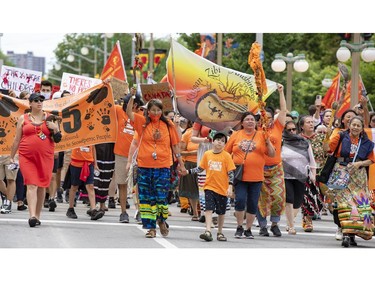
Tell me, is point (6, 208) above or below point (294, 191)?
below

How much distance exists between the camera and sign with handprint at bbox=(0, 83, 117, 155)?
1667 centimetres

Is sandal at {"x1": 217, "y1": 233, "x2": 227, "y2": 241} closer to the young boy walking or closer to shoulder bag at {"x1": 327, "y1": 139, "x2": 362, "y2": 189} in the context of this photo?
the young boy walking

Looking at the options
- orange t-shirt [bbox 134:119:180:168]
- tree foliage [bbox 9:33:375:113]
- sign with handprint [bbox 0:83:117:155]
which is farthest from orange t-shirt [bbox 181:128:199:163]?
tree foliage [bbox 9:33:375:113]

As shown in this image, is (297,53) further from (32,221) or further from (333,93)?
(32,221)

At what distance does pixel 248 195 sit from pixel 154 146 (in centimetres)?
167

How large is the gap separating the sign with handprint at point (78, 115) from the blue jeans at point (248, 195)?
298 cm

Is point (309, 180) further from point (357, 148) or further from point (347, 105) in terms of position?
point (347, 105)

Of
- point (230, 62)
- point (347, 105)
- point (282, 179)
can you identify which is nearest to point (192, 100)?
point (282, 179)

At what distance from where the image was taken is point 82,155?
55.1ft

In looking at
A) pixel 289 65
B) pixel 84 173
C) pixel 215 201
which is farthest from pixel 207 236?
pixel 289 65

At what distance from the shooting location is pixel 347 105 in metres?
24.3

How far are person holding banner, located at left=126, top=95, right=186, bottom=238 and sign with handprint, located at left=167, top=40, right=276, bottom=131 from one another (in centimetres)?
186

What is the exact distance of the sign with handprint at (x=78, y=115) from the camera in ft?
54.7

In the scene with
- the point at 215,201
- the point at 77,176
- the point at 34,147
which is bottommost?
the point at 215,201
